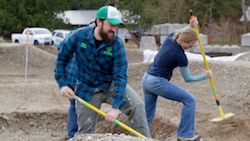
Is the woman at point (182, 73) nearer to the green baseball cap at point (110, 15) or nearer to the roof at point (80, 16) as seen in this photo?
the green baseball cap at point (110, 15)

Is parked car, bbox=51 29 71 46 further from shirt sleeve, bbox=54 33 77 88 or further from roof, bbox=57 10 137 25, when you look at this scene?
shirt sleeve, bbox=54 33 77 88

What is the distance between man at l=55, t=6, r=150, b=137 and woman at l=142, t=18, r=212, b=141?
725 millimetres

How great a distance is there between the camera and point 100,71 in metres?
3.99

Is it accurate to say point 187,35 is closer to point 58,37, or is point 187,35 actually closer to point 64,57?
point 64,57

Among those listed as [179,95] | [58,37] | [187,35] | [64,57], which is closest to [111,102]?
[64,57]

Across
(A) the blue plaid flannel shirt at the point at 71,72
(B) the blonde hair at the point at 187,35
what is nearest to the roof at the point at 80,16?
(B) the blonde hair at the point at 187,35

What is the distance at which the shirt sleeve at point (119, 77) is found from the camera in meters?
3.88

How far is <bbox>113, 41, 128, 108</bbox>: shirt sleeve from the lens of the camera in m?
3.88

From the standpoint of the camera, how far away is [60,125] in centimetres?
693

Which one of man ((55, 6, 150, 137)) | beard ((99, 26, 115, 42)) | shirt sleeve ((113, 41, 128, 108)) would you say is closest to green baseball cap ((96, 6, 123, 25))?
man ((55, 6, 150, 137))

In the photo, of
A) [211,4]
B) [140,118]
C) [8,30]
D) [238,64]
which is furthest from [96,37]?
[8,30]

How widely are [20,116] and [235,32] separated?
522 inches

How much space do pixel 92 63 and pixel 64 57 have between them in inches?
12.5

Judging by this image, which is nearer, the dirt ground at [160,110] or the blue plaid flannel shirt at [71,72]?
the blue plaid flannel shirt at [71,72]
